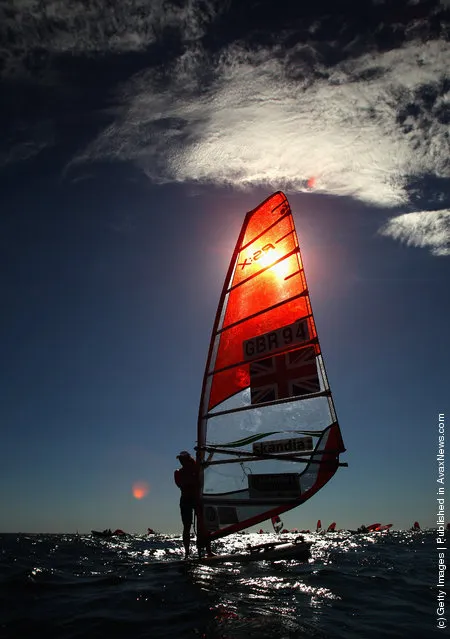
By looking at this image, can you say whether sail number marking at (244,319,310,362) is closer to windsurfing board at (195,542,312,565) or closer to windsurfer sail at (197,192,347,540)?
windsurfer sail at (197,192,347,540)

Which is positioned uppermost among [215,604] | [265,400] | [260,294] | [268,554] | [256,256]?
[256,256]

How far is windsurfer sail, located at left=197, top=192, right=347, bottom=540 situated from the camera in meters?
7.88

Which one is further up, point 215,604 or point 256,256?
point 256,256

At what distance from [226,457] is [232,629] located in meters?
4.09

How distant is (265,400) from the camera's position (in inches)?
340

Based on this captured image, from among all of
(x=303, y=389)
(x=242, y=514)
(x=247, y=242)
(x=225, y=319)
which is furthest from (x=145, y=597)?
(x=247, y=242)

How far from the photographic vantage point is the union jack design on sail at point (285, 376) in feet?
27.4

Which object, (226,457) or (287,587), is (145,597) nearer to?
(287,587)

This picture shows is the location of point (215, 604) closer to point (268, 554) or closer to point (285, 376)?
point (268, 554)

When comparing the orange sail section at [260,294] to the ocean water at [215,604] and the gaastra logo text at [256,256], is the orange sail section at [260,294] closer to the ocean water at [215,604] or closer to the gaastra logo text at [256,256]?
the gaastra logo text at [256,256]

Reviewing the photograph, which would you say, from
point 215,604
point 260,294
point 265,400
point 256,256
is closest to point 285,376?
point 265,400

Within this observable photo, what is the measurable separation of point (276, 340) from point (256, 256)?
239 cm

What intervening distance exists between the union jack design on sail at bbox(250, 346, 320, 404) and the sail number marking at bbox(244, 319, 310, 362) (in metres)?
0.19

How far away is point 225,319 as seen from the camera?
32.6ft
